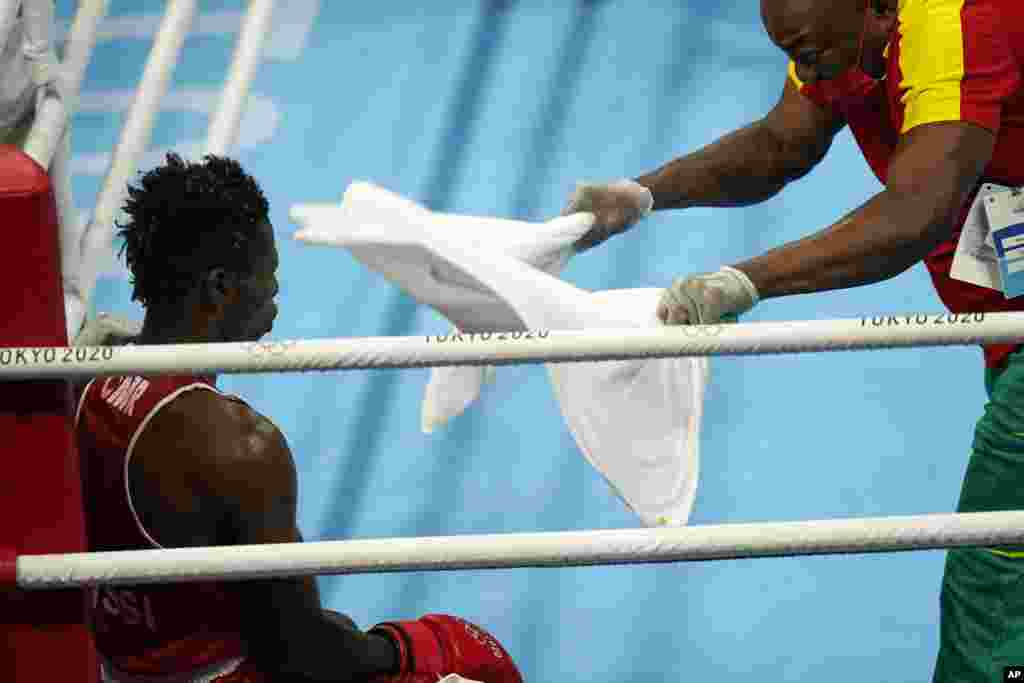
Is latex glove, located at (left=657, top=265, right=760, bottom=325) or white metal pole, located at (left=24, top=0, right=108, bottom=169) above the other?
white metal pole, located at (left=24, top=0, right=108, bottom=169)

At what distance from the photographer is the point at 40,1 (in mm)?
2684

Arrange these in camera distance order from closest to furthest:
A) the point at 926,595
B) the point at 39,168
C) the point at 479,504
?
the point at 39,168, the point at 926,595, the point at 479,504

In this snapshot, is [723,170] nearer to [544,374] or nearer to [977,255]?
[977,255]

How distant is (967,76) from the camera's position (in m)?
2.15

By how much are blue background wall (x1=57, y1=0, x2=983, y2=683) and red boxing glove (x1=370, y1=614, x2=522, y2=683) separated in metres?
0.83

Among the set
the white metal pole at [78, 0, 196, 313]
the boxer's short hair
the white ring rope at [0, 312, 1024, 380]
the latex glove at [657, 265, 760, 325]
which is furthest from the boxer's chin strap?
the white metal pole at [78, 0, 196, 313]

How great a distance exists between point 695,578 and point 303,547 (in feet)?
6.10

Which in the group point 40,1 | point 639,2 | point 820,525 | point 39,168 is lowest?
point 820,525

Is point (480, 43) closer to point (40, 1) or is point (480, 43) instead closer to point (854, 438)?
point (854, 438)

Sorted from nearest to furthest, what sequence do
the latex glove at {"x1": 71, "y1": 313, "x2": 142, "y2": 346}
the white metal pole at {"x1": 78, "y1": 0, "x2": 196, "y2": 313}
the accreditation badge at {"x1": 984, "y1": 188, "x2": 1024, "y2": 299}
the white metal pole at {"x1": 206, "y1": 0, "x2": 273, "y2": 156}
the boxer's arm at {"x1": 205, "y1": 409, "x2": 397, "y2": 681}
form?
the boxer's arm at {"x1": 205, "y1": 409, "x2": 397, "y2": 681} → the accreditation badge at {"x1": 984, "y1": 188, "x2": 1024, "y2": 299} → the latex glove at {"x1": 71, "y1": 313, "x2": 142, "y2": 346} → the white metal pole at {"x1": 78, "y1": 0, "x2": 196, "y2": 313} → the white metal pole at {"x1": 206, "y1": 0, "x2": 273, "y2": 156}

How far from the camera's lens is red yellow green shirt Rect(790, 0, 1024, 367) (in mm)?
2152

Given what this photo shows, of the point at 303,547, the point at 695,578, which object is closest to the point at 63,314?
the point at 303,547

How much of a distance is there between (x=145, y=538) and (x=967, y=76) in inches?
49.8

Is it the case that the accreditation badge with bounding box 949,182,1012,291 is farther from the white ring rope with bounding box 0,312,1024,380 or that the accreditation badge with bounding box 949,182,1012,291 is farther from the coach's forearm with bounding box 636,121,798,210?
the white ring rope with bounding box 0,312,1024,380
